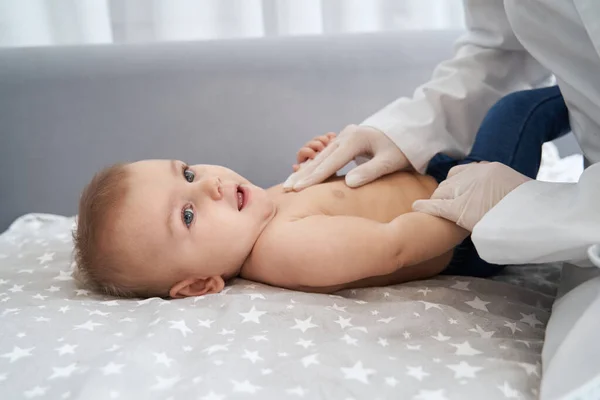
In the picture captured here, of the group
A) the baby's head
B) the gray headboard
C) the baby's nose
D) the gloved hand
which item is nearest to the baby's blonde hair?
the baby's head

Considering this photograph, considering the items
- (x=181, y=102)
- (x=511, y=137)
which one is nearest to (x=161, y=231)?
(x=511, y=137)

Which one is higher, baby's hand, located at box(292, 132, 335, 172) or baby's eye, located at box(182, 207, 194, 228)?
baby's hand, located at box(292, 132, 335, 172)

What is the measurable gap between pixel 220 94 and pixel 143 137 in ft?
→ 0.67

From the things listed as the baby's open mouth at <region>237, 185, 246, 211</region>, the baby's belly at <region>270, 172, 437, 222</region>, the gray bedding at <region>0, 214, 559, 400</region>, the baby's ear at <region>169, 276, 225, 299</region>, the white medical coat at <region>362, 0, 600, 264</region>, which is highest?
the white medical coat at <region>362, 0, 600, 264</region>

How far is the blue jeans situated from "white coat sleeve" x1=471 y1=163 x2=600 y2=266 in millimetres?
287

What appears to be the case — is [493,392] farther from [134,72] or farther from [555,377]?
[134,72]

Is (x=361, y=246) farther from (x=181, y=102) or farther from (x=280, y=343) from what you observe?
(x=181, y=102)

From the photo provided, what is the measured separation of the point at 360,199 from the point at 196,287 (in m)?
0.27

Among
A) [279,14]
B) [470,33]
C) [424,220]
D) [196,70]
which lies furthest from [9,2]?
[424,220]

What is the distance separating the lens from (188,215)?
0.86 metres

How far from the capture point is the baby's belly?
2.94 feet

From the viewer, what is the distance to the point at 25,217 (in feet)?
4.39

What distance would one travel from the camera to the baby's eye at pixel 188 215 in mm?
856

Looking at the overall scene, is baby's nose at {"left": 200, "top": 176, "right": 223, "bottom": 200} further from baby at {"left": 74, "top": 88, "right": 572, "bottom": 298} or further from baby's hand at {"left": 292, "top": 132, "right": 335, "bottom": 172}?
baby's hand at {"left": 292, "top": 132, "right": 335, "bottom": 172}
